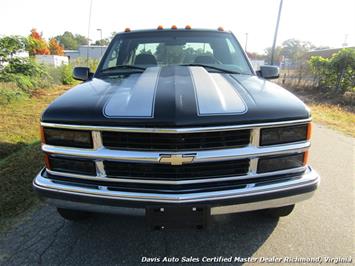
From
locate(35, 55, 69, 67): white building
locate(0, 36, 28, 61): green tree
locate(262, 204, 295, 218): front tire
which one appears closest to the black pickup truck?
locate(262, 204, 295, 218): front tire

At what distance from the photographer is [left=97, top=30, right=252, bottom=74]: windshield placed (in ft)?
11.7

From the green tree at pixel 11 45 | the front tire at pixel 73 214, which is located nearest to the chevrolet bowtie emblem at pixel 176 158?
the front tire at pixel 73 214

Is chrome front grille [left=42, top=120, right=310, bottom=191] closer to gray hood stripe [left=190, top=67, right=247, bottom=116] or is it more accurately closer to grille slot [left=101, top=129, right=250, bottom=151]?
grille slot [left=101, top=129, right=250, bottom=151]

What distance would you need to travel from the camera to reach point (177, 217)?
207 centimetres

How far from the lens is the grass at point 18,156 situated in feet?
10.8

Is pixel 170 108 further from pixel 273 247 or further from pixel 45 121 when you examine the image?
pixel 273 247

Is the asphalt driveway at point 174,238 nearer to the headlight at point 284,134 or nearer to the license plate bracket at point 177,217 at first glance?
the license plate bracket at point 177,217

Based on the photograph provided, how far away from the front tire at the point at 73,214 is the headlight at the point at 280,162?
1671mm

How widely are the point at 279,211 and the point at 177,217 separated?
1229mm

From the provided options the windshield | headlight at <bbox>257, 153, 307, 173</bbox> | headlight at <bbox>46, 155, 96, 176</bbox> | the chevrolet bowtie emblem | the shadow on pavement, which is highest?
the windshield

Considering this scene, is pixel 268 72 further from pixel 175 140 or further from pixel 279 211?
pixel 175 140

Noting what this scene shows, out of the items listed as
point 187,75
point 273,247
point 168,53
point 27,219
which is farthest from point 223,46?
point 27,219

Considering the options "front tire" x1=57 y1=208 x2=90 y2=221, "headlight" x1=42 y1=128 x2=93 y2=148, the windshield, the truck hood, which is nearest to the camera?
the truck hood

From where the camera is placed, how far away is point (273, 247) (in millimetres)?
2561
